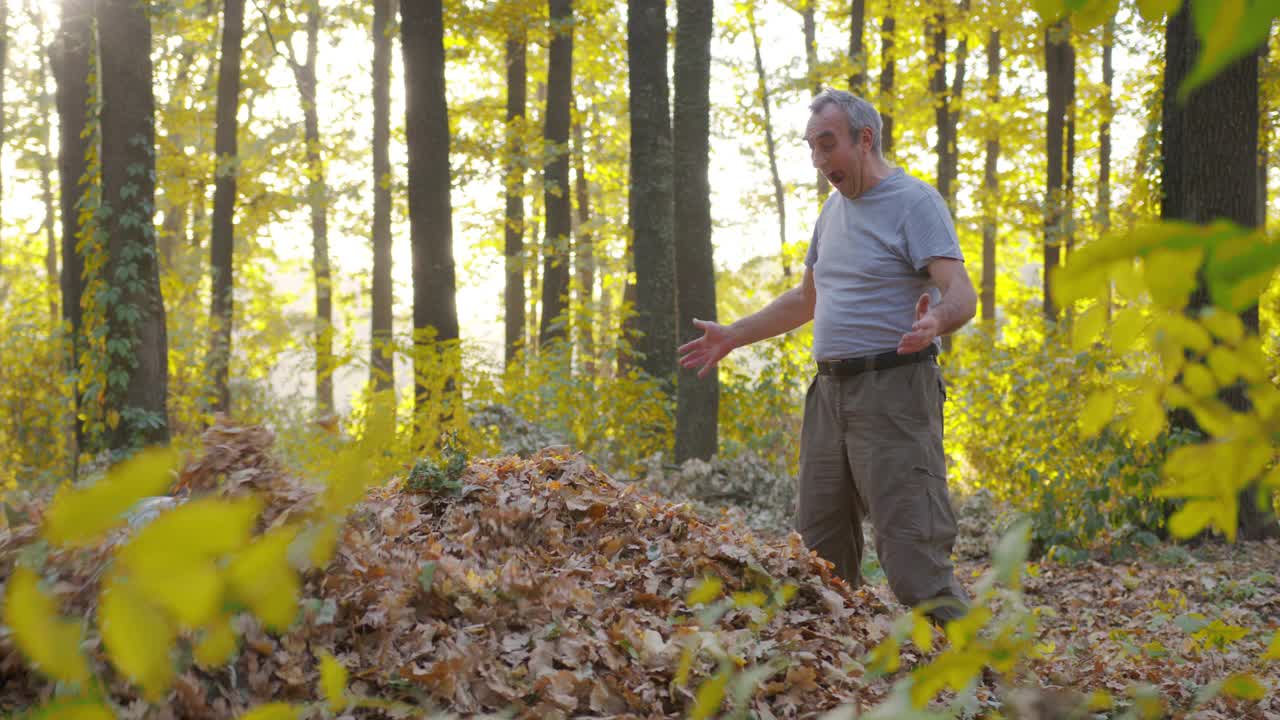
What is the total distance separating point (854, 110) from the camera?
3979 millimetres

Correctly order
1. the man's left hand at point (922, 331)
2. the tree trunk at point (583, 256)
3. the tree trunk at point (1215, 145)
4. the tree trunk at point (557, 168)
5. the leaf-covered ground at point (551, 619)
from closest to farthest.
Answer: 1. the leaf-covered ground at point (551, 619)
2. the man's left hand at point (922, 331)
3. the tree trunk at point (1215, 145)
4. the tree trunk at point (583, 256)
5. the tree trunk at point (557, 168)

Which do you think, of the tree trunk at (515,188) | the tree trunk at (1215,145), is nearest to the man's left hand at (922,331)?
the tree trunk at (1215,145)

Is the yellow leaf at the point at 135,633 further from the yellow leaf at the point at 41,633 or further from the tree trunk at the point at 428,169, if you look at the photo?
the tree trunk at the point at 428,169

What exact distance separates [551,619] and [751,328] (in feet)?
5.52

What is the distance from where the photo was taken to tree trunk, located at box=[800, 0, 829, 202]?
49.8 ft

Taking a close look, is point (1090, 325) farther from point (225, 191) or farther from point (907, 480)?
point (225, 191)

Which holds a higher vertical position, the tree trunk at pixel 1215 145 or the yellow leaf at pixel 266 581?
the tree trunk at pixel 1215 145

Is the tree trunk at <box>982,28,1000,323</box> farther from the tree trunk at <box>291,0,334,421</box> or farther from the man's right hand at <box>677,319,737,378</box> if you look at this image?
the man's right hand at <box>677,319,737,378</box>

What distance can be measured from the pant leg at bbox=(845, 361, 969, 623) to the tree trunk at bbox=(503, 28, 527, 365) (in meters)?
9.27

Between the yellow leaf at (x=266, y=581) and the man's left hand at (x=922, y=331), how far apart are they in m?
2.78

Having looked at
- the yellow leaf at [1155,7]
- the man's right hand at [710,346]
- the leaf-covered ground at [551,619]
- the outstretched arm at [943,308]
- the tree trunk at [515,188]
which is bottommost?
the leaf-covered ground at [551,619]

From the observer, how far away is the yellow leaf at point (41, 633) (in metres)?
0.78

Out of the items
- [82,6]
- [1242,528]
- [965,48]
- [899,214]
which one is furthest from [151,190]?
[965,48]

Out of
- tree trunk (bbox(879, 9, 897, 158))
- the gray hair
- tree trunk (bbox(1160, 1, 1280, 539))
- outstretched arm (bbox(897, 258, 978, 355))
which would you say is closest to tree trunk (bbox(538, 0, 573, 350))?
tree trunk (bbox(879, 9, 897, 158))
